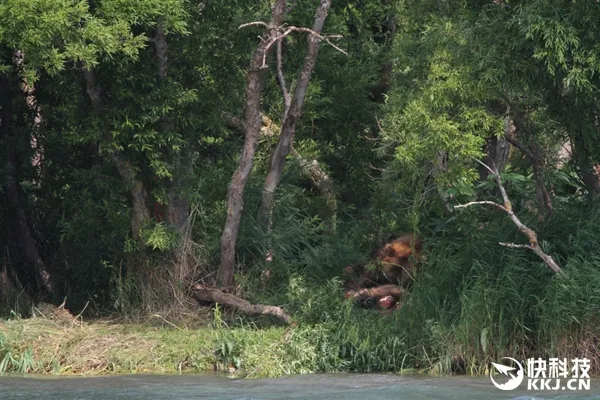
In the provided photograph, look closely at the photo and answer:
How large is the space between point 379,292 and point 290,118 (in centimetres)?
233

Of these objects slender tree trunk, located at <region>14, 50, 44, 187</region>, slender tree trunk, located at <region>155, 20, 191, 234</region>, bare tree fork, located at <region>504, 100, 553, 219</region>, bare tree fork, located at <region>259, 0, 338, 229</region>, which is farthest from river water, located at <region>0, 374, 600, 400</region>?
slender tree trunk, located at <region>14, 50, 44, 187</region>

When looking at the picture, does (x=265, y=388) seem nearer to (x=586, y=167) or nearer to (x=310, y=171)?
A: (x=586, y=167)

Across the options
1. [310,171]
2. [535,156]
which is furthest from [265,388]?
[310,171]

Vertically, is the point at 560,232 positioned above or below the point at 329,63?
below

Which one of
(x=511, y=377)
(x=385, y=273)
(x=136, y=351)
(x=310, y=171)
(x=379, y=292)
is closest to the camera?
(x=511, y=377)

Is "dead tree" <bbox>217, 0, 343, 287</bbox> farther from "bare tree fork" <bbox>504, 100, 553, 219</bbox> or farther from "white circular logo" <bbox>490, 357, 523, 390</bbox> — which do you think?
"white circular logo" <bbox>490, 357, 523, 390</bbox>

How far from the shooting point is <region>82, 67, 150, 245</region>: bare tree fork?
1141cm

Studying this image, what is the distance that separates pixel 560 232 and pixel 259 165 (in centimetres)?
519

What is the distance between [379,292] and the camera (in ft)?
40.7

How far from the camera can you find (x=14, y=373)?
1000 centimetres

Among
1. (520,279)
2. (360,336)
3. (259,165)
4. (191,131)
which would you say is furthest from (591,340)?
(259,165)

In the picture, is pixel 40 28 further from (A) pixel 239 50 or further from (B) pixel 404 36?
(B) pixel 404 36

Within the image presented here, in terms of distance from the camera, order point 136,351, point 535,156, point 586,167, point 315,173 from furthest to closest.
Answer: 1. point 315,173
2. point 535,156
3. point 586,167
4. point 136,351

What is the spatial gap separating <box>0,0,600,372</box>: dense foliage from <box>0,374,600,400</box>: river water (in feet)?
1.68
